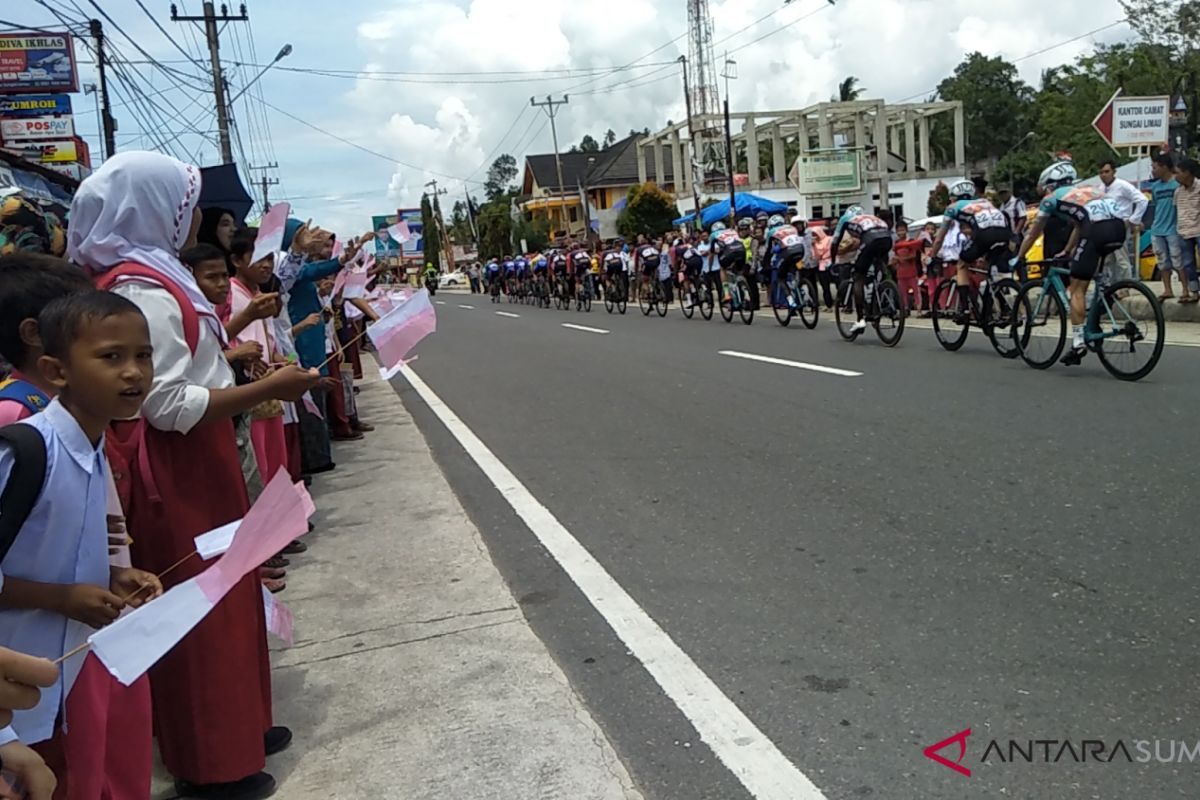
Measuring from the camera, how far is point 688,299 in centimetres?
2050

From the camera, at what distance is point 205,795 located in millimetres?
3076

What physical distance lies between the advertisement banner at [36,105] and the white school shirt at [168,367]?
33315 mm

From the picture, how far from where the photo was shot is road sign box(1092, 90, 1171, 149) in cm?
1382

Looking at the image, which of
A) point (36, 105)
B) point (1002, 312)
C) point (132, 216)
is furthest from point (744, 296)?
point (36, 105)

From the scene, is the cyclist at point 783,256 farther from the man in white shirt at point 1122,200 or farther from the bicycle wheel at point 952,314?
the man in white shirt at point 1122,200

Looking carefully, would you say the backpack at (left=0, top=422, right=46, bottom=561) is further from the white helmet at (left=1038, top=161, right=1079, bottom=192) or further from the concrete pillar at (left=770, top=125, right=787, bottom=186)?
the concrete pillar at (left=770, top=125, right=787, bottom=186)

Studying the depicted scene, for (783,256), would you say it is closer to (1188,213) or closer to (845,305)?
(845,305)

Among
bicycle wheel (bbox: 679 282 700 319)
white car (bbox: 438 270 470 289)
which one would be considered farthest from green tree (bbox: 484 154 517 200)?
bicycle wheel (bbox: 679 282 700 319)

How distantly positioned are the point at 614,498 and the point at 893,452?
6.21 ft

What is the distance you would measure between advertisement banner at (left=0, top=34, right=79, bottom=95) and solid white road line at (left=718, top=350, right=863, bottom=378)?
88.8 ft

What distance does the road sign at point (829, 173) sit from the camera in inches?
1644

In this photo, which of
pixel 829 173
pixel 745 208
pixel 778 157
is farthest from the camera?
pixel 778 157

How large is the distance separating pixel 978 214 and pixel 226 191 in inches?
311

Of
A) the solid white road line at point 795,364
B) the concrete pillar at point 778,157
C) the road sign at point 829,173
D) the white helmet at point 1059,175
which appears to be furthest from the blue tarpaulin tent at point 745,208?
the white helmet at point 1059,175
